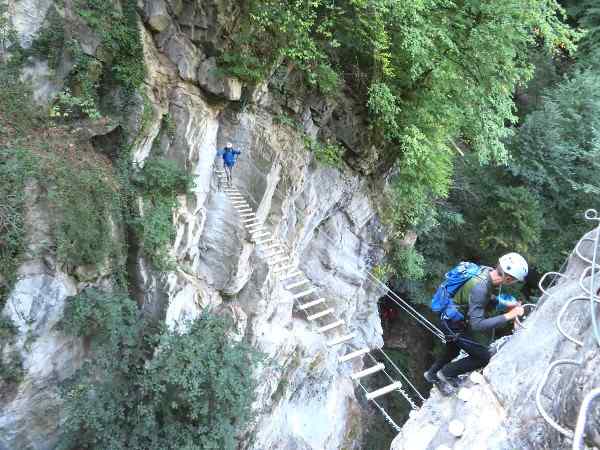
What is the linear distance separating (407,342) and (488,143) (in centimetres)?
968

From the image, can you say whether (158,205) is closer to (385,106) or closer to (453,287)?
(453,287)

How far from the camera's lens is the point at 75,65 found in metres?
6.84

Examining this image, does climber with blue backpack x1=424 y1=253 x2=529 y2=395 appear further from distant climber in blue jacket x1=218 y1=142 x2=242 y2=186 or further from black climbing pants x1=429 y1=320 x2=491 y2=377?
distant climber in blue jacket x1=218 y1=142 x2=242 y2=186

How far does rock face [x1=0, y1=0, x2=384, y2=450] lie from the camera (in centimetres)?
587

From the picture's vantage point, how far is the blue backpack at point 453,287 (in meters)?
4.86

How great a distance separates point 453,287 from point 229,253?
16.6ft

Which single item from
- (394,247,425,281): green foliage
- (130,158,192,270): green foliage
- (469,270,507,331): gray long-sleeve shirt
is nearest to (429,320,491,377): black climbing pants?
(469,270,507,331): gray long-sleeve shirt

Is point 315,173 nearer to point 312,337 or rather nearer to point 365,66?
point 365,66

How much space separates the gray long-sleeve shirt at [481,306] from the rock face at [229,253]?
14.8ft

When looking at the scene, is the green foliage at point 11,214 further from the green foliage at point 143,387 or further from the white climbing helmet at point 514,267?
the white climbing helmet at point 514,267

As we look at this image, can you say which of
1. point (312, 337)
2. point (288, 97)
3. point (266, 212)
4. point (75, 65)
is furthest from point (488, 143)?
point (75, 65)

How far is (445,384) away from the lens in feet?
17.8

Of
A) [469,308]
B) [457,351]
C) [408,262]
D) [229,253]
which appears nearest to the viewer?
[469,308]

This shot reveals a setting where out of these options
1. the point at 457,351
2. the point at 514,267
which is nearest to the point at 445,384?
the point at 457,351
